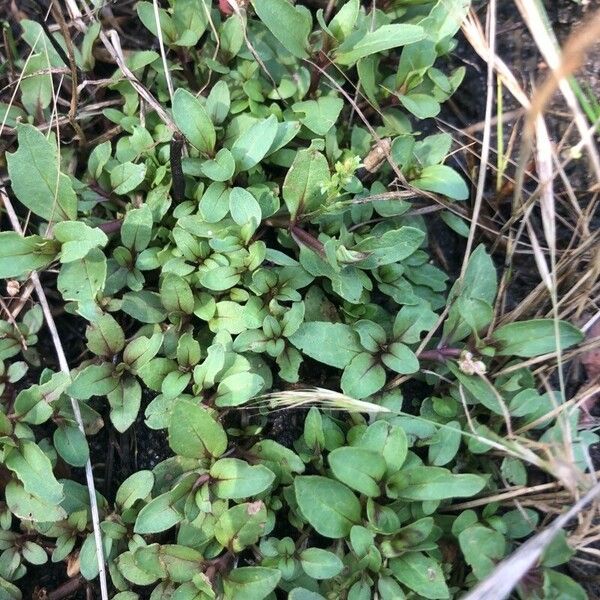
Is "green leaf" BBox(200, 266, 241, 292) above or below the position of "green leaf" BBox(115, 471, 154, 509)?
above

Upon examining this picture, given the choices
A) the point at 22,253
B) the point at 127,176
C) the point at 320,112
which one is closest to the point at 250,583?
the point at 22,253

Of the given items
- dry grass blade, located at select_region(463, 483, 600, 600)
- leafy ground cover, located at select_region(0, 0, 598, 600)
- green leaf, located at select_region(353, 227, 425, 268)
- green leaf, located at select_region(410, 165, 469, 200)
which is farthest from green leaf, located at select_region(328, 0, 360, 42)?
dry grass blade, located at select_region(463, 483, 600, 600)

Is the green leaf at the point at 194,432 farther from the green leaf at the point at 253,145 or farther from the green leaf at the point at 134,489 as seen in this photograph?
the green leaf at the point at 253,145

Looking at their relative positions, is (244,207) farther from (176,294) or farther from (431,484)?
(431,484)

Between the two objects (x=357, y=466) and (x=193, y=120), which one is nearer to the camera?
(x=357, y=466)

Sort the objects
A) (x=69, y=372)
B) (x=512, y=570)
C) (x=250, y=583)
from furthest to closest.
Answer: (x=69, y=372) → (x=250, y=583) → (x=512, y=570)

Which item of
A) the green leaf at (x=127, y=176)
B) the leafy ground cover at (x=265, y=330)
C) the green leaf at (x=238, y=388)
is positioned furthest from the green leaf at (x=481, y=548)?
the green leaf at (x=127, y=176)

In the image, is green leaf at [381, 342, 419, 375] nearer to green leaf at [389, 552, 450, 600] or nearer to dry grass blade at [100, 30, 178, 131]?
green leaf at [389, 552, 450, 600]
